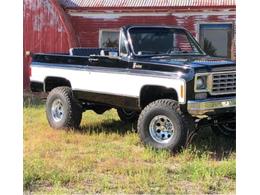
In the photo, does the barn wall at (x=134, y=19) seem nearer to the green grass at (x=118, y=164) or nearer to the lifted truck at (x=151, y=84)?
the lifted truck at (x=151, y=84)

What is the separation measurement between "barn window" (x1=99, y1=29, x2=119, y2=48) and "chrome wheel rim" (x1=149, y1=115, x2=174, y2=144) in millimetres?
9792

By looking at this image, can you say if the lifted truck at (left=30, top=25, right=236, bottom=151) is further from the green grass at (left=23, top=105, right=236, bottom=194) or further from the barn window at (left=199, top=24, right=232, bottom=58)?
the barn window at (left=199, top=24, right=232, bottom=58)

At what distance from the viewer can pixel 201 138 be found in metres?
8.39

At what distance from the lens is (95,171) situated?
6348 millimetres

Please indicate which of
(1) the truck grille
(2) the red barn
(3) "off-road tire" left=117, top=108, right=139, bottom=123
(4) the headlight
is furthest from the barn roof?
(4) the headlight

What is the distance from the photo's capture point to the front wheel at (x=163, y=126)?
22.9 feet

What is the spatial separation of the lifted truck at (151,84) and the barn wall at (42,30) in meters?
7.31

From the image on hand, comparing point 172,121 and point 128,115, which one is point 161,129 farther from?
point 128,115

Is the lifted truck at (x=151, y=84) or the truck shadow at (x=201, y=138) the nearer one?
the lifted truck at (x=151, y=84)

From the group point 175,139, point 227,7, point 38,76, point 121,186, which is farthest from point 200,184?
point 227,7

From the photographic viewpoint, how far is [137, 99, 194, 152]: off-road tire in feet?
22.9

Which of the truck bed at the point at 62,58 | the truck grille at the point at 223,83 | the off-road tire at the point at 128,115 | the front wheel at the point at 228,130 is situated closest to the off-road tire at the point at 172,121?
the truck grille at the point at 223,83

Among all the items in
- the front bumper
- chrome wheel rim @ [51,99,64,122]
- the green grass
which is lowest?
the green grass

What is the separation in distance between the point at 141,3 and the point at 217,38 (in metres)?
2.57
